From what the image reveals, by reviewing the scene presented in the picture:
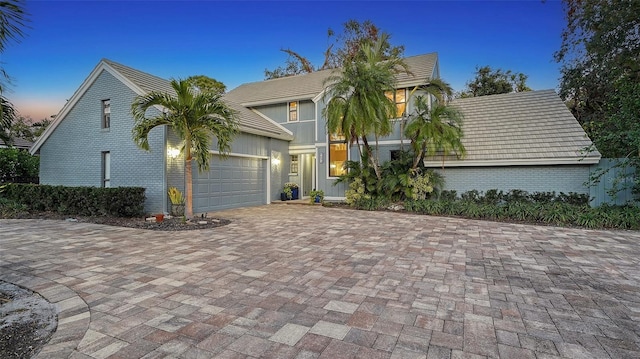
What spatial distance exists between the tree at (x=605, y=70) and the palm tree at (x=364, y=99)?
19.7ft

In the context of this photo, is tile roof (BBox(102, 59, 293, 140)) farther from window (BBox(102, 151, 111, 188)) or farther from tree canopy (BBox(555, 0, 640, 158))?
tree canopy (BBox(555, 0, 640, 158))

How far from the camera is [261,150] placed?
13.2 meters

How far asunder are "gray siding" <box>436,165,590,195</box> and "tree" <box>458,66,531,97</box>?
502 inches

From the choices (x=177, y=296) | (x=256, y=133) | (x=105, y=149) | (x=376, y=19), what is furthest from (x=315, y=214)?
(x=376, y=19)

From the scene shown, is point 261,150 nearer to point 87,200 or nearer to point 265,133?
point 265,133

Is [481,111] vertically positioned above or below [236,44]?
below

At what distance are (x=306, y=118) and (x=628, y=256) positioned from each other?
39.5 ft

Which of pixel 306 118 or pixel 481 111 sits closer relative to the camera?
pixel 481 111

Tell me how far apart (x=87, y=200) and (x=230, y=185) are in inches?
174

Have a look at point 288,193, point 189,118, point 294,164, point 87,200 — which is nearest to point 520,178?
point 288,193

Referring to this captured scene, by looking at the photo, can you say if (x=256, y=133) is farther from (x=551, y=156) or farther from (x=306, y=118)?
(x=551, y=156)

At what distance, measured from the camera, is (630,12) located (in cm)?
1023

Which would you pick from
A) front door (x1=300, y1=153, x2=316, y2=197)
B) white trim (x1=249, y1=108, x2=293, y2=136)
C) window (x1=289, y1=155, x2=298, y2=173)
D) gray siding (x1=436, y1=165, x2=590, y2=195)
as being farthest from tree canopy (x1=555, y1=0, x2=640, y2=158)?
white trim (x1=249, y1=108, x2=293, y2=136)

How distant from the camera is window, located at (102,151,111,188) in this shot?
10570 millimetres
